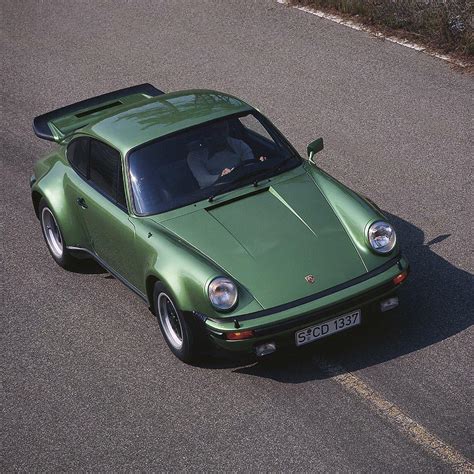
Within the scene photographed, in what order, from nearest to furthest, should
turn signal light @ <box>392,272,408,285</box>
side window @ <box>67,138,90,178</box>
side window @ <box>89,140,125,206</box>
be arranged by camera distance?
1. turn signal light @ <box>392,272,408,285</box>
2. side window @ <box>89,140,125,206</box>
3. side window @ <box>67,138,90,178</box>

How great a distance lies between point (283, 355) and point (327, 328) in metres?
0.54

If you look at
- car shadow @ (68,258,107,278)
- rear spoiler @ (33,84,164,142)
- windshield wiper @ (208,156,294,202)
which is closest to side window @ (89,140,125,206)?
windshield wiper @ (208,156,294,202)

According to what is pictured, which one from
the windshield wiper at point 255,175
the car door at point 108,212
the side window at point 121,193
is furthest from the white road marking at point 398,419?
the side window at point 121,193

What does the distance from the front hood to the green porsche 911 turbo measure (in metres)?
0.01

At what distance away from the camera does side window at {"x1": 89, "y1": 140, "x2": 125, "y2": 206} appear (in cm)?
839

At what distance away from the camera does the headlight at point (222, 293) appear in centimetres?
722

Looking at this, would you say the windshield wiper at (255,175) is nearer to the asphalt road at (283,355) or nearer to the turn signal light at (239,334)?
the asphalt road at (283,355)

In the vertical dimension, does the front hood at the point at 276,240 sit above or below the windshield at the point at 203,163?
below

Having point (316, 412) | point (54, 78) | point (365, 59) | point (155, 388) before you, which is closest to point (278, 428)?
point (316, 412)

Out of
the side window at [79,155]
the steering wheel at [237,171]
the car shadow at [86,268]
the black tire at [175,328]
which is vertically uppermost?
the steering wheel at [237,171]

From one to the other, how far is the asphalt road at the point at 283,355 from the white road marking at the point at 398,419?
21 millimetres

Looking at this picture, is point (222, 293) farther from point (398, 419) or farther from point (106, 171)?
point (106, 171)

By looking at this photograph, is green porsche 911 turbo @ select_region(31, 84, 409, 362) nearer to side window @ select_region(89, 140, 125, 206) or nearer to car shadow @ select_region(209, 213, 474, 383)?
side window @ select_region(89, 140, 125, 206)

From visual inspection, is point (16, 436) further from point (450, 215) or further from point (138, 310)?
point (450, 215)
